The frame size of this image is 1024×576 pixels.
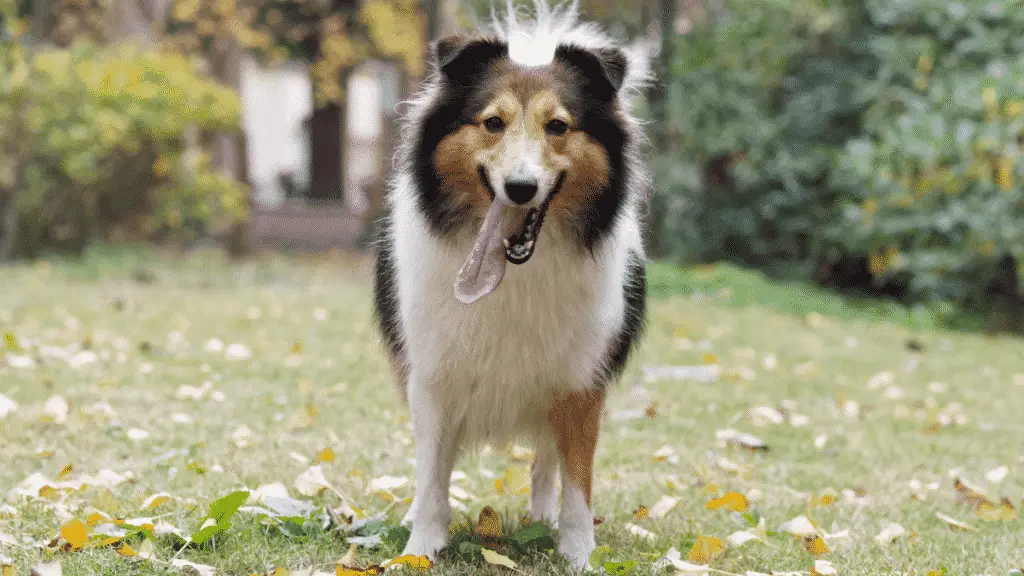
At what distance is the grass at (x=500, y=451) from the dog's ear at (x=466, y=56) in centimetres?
143

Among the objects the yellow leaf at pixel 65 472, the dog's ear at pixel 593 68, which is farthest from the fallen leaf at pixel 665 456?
the yellow leaf at pixel 65 472

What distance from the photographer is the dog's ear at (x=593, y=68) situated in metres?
3.11

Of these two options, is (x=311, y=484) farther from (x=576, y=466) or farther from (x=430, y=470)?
(x=576, y=466)

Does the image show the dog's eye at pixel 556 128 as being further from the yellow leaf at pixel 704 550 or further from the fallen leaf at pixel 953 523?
the fallen leaf at pixel 953 523

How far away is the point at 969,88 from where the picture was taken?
382 inches

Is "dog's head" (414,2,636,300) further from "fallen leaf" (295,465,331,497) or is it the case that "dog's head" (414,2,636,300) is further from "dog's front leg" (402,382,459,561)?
"fallen leaf" (295,465,331,497)

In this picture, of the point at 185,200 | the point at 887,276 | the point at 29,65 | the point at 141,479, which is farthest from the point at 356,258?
the point at 141,479

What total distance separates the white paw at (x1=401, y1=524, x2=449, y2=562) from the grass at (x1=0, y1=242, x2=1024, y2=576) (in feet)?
0.27

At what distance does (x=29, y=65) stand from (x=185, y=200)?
2.24 m

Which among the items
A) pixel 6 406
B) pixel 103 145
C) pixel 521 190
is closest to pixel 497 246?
pixel 521 190

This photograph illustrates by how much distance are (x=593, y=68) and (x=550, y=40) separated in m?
0.19

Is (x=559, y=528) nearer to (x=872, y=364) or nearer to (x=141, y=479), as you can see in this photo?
(x=141, y=479)

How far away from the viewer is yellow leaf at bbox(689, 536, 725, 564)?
10.7ft

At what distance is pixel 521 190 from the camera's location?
9.14ft
